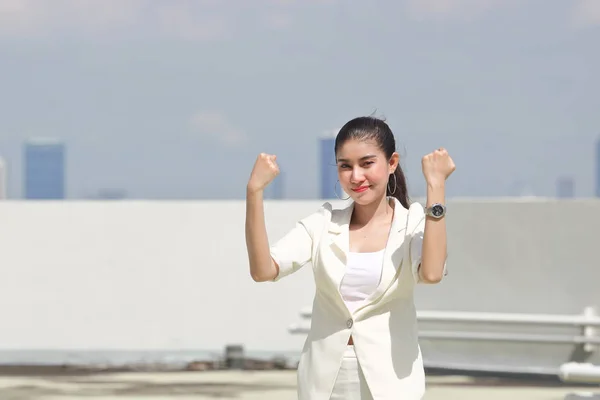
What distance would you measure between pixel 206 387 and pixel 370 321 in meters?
6.51

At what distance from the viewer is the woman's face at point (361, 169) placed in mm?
3090

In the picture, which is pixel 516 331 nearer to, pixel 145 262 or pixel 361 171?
pixel 145 262

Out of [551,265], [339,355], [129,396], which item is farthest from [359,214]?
[551,265]

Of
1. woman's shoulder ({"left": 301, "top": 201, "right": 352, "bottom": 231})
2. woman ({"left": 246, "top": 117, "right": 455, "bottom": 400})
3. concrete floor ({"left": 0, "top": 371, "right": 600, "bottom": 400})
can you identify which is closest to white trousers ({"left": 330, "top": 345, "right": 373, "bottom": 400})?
woman ({"left": 246, "top": 117, "right": 455, "bottom": 400})

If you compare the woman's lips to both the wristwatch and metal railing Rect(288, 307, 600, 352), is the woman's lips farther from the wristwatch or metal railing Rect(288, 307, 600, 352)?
metal railing Rect(288, 307, 600, 352)

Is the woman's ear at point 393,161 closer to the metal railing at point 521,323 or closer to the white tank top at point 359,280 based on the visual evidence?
the white tank top at point 359,280

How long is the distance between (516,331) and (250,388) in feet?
7.18

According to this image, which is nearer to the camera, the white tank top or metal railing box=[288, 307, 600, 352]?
the white tank top

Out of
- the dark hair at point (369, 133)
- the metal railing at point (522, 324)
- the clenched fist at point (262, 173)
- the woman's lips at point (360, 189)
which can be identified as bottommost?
the metal railing at point (522, 324)

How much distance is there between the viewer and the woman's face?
3090mm

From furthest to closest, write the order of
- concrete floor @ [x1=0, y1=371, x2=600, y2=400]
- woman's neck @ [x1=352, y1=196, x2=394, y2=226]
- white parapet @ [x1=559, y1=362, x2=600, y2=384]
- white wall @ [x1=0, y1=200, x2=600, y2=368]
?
white wall @ [x1=0, y1=200, x2=600, y2=368], concrete floor @ [x1=0, y1=371, x2=600, y2=400], white parapet @ [x1=559, y1=362, x2=600, y2=384], woman's neck @ [x1=352, y1=196, x2=394, y2=226]

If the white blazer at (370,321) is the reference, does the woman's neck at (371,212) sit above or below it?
above

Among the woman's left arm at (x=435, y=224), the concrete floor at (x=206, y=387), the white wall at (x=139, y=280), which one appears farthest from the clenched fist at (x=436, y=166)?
the white wall at (x=139, y=280)

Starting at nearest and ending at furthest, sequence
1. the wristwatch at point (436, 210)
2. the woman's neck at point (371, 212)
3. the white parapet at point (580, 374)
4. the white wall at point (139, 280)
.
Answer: the wristwatch at point (436, 210) → the woman's neck at point (371, 212) → the white parapet at point (580, 374) → the white wall at point (139, 280)
